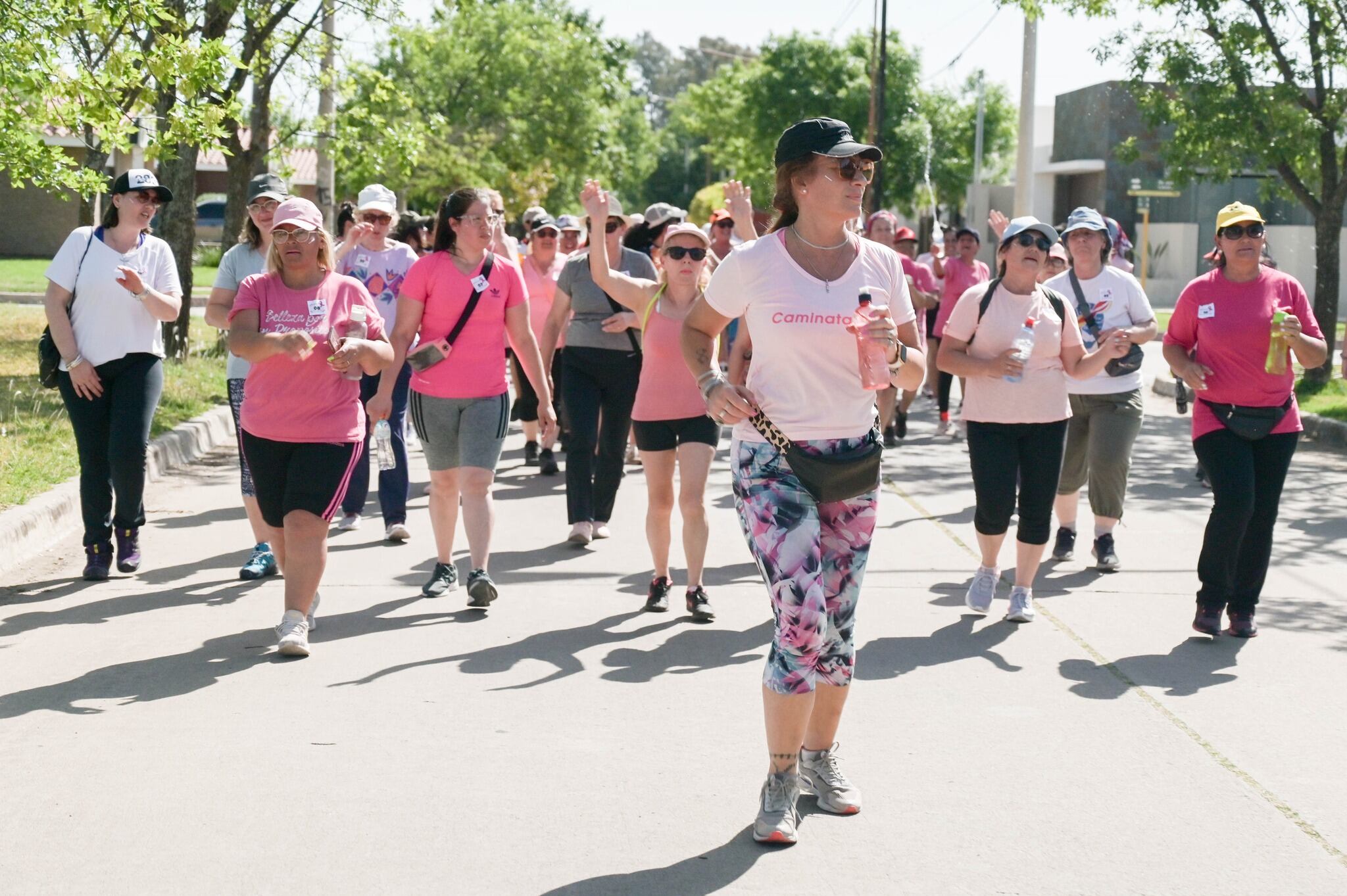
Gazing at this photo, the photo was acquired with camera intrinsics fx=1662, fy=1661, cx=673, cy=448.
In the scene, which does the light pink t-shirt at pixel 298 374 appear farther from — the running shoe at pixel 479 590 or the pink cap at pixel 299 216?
the running shoe at pixel 479 590

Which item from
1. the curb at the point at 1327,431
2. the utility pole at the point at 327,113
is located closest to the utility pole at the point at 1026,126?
the curb at the point at 1327,431

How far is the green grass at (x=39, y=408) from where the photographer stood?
9.80 m

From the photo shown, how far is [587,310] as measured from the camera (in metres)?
9.30

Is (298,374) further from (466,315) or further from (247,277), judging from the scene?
(247,277)

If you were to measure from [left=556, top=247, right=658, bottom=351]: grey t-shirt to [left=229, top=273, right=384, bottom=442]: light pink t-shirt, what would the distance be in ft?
8.88

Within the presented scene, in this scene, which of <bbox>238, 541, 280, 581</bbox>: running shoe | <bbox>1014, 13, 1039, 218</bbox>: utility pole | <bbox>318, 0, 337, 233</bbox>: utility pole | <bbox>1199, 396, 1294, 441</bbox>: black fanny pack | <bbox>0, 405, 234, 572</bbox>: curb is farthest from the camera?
<bbox>1014, 13, 1039, 218</bbox>: utility pole

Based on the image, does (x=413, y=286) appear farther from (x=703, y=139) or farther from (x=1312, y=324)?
(x=703, y=139)

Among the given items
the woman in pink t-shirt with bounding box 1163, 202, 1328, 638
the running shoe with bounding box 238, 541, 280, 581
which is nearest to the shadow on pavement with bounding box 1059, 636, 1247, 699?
the woman in pink t-shirt with bounding box 1163, 202, 1328, 638

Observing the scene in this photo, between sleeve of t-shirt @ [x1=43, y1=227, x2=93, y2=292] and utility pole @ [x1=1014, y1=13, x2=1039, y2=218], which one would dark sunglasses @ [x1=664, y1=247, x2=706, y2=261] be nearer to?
sleeve of t-shirt @ [x1=43, y1=227, x2=93, y2=292]

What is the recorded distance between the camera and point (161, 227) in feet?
58.7

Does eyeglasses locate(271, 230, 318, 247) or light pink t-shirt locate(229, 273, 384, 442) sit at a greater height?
eyeglasses locate(271, 230, 318, 247)

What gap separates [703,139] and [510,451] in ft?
314

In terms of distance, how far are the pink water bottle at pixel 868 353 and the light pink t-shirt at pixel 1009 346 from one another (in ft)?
9.69

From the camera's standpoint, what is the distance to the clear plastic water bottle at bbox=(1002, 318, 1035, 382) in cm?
730
